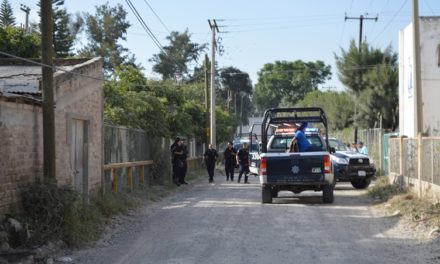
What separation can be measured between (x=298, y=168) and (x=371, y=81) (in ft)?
92.9

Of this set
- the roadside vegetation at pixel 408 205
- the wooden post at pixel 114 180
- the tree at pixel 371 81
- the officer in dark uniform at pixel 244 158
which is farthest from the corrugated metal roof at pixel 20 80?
the tree at pixel 371 81

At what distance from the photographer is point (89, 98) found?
51.0ft

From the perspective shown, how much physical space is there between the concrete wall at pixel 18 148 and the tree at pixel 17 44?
1369 centimetres

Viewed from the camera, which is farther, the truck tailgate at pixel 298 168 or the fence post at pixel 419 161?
the truck tailgate at pixel 298 168

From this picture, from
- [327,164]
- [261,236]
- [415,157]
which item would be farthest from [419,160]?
[261,236]

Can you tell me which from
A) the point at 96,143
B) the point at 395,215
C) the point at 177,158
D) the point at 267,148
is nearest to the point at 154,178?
the point at 177,158

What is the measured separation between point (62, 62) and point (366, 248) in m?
9.49

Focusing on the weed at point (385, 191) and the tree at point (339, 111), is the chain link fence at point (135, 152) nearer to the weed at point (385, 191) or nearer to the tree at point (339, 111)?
the weed at point (385, 191)

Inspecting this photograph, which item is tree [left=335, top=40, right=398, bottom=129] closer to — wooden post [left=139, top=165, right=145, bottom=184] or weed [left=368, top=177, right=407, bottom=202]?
weed [left=368, top=177, right=407, bottom=202]

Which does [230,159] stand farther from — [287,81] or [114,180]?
[287,81]

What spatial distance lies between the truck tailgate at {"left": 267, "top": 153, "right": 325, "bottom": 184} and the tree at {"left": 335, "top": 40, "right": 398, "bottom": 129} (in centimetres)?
2702

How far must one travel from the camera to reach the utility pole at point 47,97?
11664 mm

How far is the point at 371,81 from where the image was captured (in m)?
44.0

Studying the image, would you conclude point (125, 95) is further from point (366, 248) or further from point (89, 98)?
point (366, 248)
